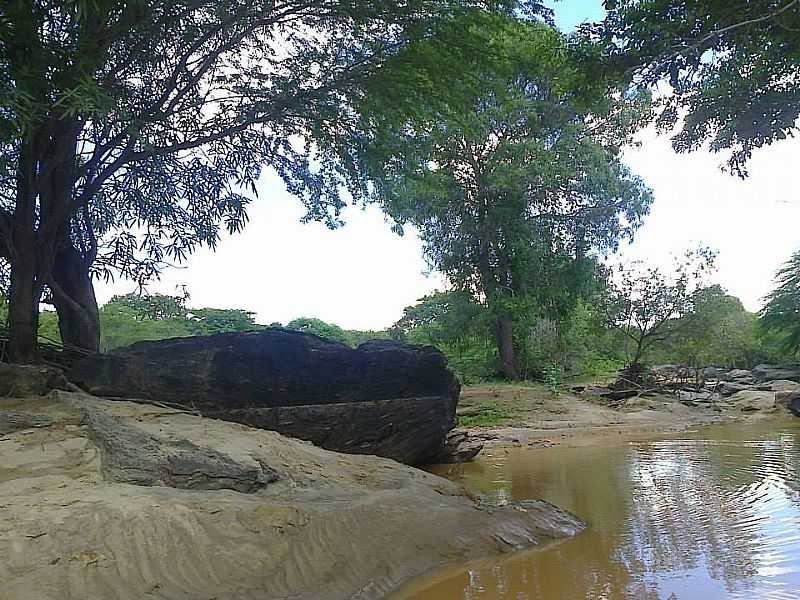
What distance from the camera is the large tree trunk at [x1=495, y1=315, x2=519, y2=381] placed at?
21.0m

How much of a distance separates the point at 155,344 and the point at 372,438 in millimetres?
2817

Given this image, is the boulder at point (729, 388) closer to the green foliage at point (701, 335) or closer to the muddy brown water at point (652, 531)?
the green foliage at point (701, 335)

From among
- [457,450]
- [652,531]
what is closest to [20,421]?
[652,531]

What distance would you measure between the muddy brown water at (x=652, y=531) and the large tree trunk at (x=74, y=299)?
530 centimetres

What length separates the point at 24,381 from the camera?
17.4 ft

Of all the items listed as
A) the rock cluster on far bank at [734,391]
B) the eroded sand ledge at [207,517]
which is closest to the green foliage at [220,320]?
the rock cluster on far bank at [734,391]

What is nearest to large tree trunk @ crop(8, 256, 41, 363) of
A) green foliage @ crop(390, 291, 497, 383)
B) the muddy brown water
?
the muddy brown water

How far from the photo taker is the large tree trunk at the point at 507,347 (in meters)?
21.0

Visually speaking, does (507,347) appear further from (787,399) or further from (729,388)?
(729,388)

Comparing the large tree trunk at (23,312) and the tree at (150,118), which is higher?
the tree at (150,118)

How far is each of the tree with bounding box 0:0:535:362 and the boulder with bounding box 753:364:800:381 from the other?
25045 mm

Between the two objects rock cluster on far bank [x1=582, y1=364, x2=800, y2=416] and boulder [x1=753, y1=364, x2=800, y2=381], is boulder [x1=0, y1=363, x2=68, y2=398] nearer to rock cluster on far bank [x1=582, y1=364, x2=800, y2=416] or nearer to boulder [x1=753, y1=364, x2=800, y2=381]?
rock cluster on far bank [x1=582, y1=364, x2=800, y2=416]

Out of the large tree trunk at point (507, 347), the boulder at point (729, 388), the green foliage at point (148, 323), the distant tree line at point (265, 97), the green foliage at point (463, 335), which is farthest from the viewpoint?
the boulder at point (729, 388)

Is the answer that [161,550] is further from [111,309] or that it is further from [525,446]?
[111,309]
